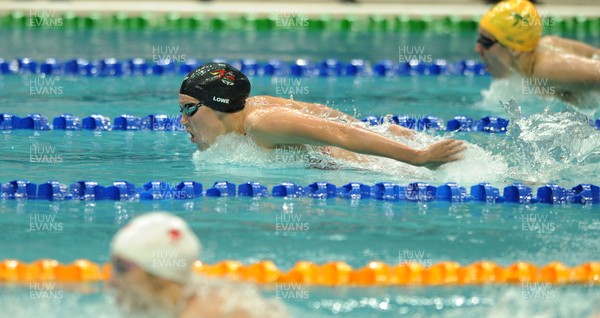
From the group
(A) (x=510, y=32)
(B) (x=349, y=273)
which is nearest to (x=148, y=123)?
(A) (x=510, y=32)

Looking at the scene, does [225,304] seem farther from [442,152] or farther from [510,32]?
[510,32]

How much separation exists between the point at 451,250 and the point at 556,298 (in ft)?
1.93

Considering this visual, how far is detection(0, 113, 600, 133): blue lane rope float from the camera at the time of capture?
20.1 ft

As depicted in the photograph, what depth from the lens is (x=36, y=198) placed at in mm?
4688

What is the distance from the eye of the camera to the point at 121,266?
7.83ft

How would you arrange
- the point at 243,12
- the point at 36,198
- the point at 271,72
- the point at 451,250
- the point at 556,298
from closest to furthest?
the point at 556,298, the point at 451,250, the point at 36,198, the point at 271,72, the point at 243,12

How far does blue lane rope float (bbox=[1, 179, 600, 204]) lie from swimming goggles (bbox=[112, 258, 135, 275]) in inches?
90.8

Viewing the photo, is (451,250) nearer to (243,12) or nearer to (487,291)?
(487,291)

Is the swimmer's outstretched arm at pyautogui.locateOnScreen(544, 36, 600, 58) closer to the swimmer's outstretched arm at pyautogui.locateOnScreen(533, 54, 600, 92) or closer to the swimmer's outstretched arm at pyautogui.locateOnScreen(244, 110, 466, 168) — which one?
the swimmer's outstretched arm at pyautogui.locateOnScreen(533, 54, 600, 92)

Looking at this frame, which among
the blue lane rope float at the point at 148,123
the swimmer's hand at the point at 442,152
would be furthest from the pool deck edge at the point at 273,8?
the swimmer's hand at the point at 442,152

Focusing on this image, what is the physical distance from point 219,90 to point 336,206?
834 mm

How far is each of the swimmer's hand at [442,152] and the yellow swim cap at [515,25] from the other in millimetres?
2117

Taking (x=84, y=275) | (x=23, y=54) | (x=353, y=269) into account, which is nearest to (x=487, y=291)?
(x=353, y=269)

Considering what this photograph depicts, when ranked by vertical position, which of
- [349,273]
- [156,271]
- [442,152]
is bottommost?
[349,273]
